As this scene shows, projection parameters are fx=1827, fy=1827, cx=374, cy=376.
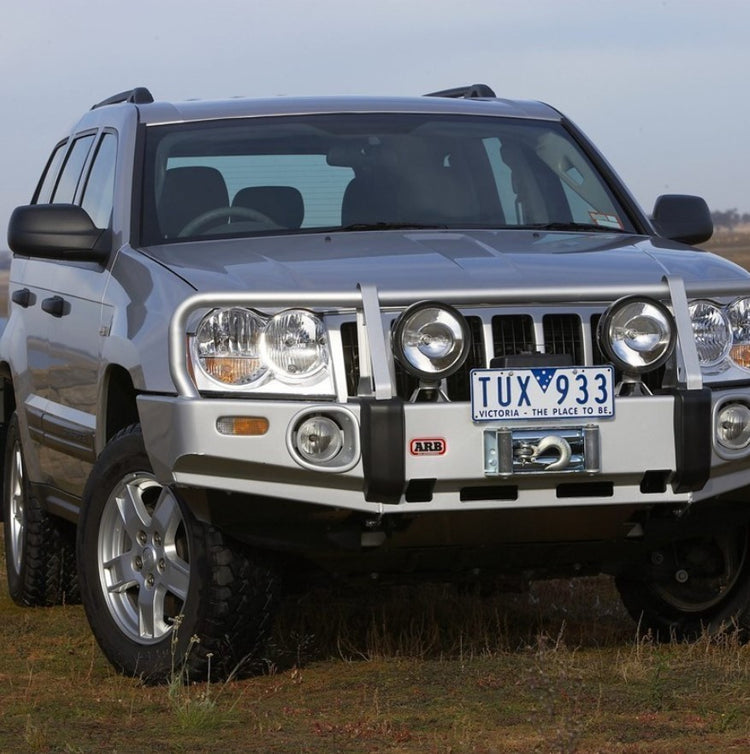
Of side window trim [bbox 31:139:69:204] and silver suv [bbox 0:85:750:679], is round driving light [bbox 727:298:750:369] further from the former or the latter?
side window trim [bbox 31:139:69:204]

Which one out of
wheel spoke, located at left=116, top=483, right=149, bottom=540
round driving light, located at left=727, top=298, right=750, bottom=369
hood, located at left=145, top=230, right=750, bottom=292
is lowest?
wheel spoke, located at left=116, top=483, right=149, bottom=540

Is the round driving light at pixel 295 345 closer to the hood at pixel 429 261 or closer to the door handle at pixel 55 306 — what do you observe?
the hood at pixel 429 261

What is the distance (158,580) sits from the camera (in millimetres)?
5586

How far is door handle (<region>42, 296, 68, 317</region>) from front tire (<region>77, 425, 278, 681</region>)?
3.18ft

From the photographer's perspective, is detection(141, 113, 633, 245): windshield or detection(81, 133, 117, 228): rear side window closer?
detection(141, 113, 633, 245): windshield

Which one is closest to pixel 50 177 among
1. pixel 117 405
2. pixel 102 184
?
pixel 102 184

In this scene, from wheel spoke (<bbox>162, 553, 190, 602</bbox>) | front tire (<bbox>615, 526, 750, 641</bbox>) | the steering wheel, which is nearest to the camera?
wheel spoke (<bbox>162, 553, 190, 602</bbox>)

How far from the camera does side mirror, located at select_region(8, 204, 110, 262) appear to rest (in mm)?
6008

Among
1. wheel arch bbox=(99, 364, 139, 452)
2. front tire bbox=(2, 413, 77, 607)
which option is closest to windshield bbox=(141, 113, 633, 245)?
wheel arch bbox=(99, 364, 139, 452)

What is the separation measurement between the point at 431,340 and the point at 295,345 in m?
0.38

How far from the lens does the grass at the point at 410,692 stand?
4.69m

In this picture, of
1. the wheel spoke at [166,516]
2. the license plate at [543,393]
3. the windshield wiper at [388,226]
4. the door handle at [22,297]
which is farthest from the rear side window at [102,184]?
the license plate at [543,393]

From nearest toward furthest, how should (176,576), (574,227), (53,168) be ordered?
(176,576) < (574,227) < (53,168)

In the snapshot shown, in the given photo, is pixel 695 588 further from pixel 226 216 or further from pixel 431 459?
pixel 226 216
